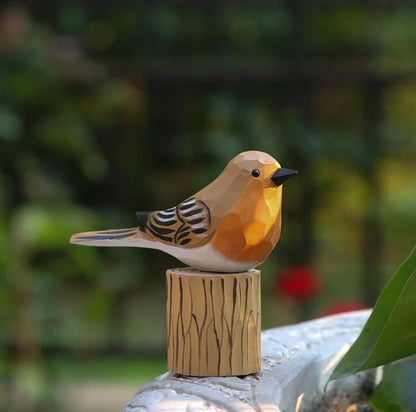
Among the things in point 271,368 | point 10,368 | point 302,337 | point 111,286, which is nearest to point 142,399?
point 271,368

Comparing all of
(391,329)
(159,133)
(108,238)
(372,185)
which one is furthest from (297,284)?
(391,329)

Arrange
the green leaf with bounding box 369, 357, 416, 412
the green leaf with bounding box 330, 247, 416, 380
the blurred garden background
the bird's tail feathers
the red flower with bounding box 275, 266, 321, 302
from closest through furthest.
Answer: the green leaf with bounding box 330, 247, 416, 380, the green leaf with bounding box 369, 357, 416, 412, the bird's tail feathers, the red flower with bounding box 275, 266, 321, 302, the blurred garden background

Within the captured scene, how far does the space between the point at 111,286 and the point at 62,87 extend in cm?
88

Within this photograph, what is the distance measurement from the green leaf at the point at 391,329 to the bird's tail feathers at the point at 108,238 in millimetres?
382

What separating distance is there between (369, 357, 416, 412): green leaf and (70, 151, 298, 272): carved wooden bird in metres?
0.25

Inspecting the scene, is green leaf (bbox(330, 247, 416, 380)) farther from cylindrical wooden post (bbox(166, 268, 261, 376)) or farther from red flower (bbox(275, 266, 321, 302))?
red flower (bbox(275, 266, 321, 302))

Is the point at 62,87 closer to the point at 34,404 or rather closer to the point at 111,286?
the point at 111,286

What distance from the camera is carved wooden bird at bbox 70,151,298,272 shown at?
0.88m

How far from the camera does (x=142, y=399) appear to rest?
748mm

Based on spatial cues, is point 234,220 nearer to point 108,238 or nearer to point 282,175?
point 282,175

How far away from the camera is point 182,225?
92 cm

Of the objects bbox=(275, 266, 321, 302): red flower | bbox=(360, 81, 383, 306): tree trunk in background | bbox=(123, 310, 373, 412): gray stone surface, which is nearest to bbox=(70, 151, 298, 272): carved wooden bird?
bbox=(123, 310, 373, 412): gray stone surface

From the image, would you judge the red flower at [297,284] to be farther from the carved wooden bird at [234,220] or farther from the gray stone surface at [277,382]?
the carved wooden bird at [234,220]

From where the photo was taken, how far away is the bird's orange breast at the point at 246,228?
2.88 ft
